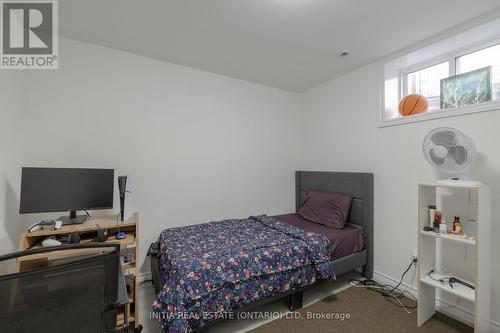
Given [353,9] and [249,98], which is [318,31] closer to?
[353,9]

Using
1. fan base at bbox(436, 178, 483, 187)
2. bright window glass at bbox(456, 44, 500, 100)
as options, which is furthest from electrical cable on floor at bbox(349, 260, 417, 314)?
bright window glass at bbox(456, 44, 500, 100)

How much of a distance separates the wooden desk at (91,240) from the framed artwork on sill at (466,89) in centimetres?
308

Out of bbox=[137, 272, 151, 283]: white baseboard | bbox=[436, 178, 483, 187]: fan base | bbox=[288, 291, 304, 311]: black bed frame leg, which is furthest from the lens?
bbox=[137, 272, 151, 283]: white baseboard

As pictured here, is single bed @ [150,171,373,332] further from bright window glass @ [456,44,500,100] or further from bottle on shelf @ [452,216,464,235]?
bright window glass @ [456,44,500,100]

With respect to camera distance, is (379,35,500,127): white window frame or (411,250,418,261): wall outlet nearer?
(379,35,500,127): white window frame

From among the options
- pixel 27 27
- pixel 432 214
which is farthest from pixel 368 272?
pixel 27 27

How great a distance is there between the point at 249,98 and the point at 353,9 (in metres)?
1.73

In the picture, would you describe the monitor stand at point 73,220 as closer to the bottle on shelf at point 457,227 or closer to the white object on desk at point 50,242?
the white object on desk at point 50,242

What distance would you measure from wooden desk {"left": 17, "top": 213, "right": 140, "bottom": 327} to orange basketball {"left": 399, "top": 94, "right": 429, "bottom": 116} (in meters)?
2.86

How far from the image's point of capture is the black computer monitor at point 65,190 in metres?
1.72

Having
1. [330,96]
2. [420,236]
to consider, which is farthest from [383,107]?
[420,236]

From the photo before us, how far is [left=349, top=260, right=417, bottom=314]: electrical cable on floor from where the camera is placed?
2136 mm

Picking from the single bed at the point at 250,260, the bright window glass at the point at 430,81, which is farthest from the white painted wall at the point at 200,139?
the bright window glass at the point at 430,81

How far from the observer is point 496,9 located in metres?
1.76
